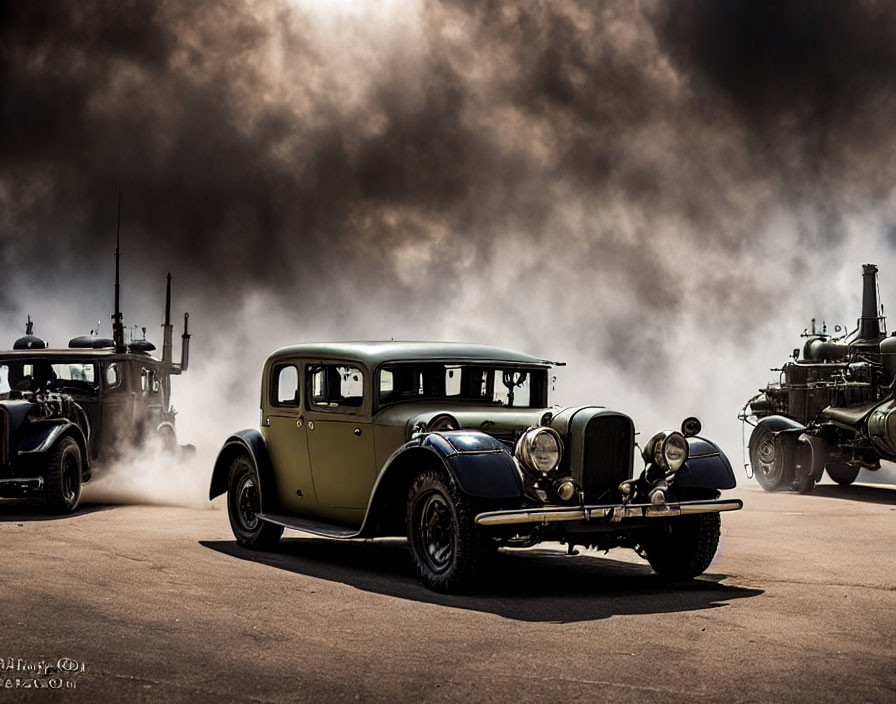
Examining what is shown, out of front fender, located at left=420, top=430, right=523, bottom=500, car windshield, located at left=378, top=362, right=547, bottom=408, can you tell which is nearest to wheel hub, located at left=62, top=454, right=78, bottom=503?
car windshield, located at left=378, top=362, right=547, bottom=408

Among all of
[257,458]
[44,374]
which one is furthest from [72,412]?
[257,458]

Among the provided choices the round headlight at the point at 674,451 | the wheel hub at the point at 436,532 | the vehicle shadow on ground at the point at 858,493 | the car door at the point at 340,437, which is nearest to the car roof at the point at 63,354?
the car door at the point at 340,437

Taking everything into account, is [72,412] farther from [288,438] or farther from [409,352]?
[409,352]

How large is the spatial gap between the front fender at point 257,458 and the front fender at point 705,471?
3.78m

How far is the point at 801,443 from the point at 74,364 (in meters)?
11.9

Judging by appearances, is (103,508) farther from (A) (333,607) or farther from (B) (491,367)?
(A) (333,607)

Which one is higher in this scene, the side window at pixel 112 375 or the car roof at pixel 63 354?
the car roof at pixel 63 354

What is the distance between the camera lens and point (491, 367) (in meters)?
10.3

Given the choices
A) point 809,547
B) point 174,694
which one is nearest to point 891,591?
point 809,547

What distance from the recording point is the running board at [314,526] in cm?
943

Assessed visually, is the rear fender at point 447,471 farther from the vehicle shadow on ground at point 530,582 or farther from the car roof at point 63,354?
the car roof at point 63,354

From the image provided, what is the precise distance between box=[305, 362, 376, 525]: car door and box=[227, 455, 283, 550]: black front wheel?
897mm

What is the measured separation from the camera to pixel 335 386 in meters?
10.3

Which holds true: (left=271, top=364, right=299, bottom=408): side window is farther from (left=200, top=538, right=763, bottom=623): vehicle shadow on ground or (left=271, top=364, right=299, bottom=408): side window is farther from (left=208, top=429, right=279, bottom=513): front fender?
(left=200, top=538, right=763, bottom=623): vehicle shadow on ground
